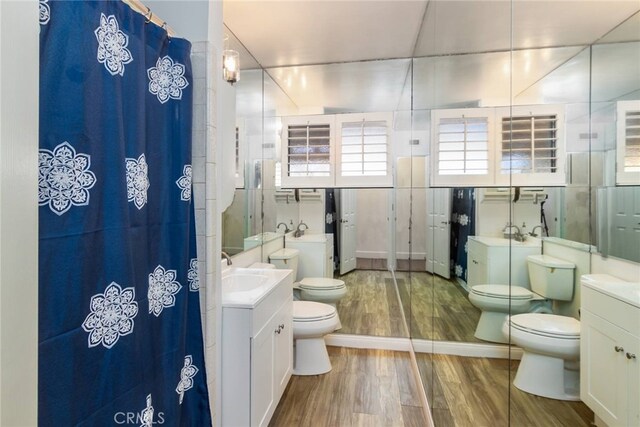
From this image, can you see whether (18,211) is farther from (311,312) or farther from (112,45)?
(311,312)

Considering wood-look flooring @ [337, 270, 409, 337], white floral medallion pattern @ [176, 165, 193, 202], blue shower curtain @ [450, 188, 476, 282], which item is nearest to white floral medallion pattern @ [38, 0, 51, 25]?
white floral medallion pattern @ [176, 165, 193, 202]

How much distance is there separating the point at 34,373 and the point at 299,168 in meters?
2.73

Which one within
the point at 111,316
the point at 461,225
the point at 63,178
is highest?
the point at 63,178

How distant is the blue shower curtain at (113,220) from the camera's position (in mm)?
762

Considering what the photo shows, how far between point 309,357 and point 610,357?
87.1 inches

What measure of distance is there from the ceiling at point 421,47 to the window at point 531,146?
0.15ft

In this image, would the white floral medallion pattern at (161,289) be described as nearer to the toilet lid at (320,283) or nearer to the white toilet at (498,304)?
the white toilet at (498,304)

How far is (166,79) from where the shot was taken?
1177 millimetres

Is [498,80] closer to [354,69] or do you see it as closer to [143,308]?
[143,308]

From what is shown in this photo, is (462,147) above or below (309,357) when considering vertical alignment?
above

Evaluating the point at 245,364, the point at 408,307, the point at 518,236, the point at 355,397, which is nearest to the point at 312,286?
the point at 408,307

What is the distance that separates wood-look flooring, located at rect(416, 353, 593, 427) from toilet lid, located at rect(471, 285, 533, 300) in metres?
0.18

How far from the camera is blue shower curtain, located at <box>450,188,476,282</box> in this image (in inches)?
50.6

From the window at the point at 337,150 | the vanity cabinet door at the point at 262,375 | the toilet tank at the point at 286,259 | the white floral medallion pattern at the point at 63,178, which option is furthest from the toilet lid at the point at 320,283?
the white floral medallion pattern at the point at 63,178
